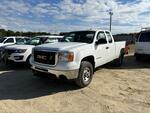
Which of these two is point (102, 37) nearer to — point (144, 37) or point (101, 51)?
point (101, 51)

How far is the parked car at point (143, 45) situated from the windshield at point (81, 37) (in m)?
5.22

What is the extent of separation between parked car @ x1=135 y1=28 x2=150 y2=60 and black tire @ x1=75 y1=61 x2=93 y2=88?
19.8 ft

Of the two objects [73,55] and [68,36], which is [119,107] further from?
[68,36]

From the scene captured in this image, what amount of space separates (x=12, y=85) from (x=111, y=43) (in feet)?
14.9

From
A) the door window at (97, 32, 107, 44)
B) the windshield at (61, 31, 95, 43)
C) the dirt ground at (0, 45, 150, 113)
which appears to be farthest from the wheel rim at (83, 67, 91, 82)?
the door window at (97, 32, 107, 44)

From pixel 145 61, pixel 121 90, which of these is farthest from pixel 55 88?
pixel 145 61

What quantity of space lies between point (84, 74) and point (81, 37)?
1814mm

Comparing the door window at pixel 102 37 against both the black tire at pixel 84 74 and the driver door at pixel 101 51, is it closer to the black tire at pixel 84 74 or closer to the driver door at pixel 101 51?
the driver door at pixel 101 51

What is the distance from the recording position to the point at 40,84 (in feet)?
24.7

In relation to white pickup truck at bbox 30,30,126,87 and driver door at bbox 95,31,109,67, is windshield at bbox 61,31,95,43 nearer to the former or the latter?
white pickup truck at bbox 30,30,126,87

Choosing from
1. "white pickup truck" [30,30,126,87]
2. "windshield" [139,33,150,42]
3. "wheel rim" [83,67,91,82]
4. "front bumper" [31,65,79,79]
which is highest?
"windshield" [139,33,150,42]

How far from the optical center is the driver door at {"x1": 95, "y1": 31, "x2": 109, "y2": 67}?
7.98 m

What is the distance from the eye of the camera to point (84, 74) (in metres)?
7.04

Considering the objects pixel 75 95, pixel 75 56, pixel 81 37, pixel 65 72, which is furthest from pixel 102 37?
pixel 75 95
